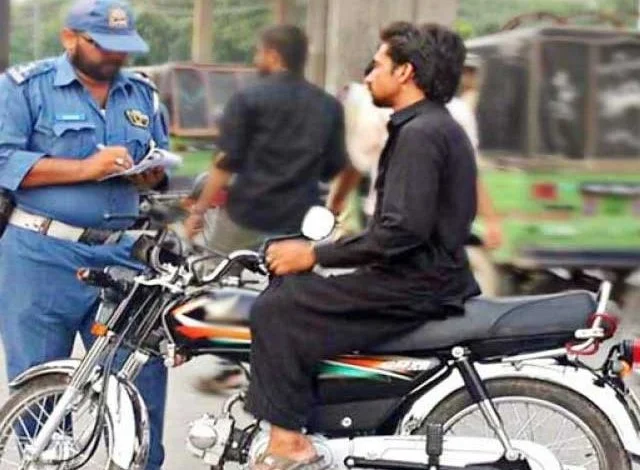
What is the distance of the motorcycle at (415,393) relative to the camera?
170 inches

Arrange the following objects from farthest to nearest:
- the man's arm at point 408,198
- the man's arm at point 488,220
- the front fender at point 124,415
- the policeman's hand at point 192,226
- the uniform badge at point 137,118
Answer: the man's arm at point 488,220 < the policeman's hand at point 192,226 < the uniform badge at point 137,118 < the front fender at point 124,415 < the man's arm at point 408,198

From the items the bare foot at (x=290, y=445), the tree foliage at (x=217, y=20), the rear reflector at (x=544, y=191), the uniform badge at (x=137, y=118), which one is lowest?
the tree foliage at (x=217, y=20)

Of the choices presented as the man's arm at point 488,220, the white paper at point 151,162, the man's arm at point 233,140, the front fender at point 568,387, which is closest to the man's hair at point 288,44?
the man's arm at point 233,140

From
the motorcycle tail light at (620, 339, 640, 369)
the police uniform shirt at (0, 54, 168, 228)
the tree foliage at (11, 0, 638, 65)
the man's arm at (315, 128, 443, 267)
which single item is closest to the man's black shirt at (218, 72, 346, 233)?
the police uniform shirt at (0, 54, 168, 228)

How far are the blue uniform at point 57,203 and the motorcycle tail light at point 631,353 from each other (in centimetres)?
149

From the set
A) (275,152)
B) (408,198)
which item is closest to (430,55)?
(408,198)

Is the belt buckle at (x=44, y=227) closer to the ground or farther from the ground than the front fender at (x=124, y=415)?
farther from the ground

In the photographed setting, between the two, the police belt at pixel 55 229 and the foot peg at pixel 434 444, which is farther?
the police belt at pixel 55 229

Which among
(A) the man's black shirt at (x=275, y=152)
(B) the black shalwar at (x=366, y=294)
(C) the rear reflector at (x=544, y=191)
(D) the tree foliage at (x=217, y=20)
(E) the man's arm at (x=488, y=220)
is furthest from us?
(D) the tree foliage at (x=217, y=20)

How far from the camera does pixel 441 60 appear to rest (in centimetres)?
435

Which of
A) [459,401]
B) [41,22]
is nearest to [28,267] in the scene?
[459,401]

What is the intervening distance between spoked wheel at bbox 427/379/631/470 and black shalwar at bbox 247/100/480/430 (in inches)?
11.0

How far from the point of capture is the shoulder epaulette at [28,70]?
469cm

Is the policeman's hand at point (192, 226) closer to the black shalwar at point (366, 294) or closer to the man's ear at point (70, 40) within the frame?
the man's ear at point (70, 40)
